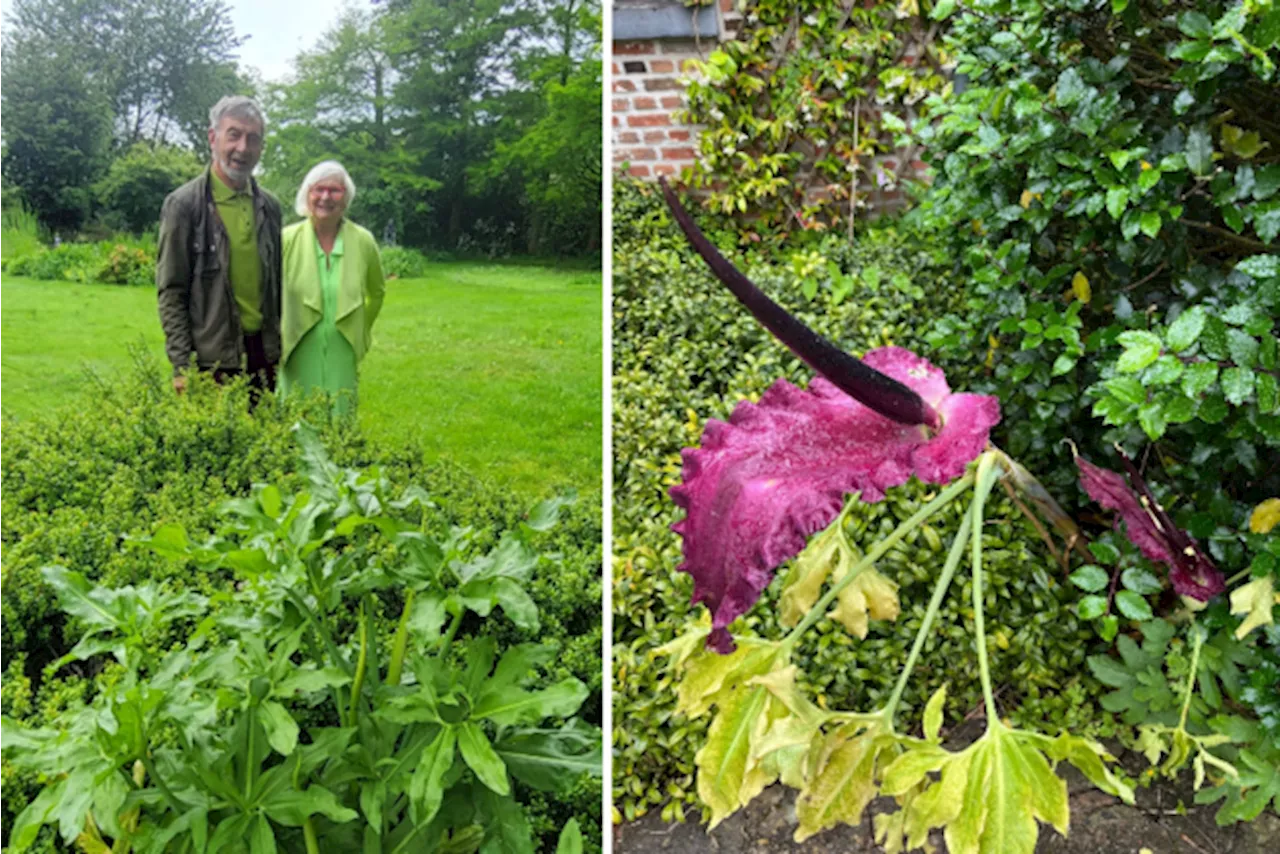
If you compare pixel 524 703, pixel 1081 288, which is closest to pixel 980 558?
pixel 524 703

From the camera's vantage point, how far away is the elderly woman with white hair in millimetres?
1984

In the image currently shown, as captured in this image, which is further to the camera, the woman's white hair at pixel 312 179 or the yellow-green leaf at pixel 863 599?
the woman's white hair at pixel 312 179

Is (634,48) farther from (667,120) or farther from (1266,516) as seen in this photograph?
(1266,516)

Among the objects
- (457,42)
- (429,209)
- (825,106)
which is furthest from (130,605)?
(825,106)

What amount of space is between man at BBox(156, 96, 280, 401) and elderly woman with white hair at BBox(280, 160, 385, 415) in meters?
0.04

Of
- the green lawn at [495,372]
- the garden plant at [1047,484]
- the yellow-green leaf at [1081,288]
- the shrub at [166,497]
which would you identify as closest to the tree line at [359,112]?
the green lawn at [495,372]

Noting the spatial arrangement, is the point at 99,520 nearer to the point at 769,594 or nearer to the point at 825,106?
the point at 769,594

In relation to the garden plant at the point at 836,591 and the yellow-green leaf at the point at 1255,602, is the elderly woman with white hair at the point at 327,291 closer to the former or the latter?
the garden plant at the point at 836,591

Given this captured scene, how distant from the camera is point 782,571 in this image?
1668 millimetres

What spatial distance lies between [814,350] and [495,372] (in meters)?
1.57

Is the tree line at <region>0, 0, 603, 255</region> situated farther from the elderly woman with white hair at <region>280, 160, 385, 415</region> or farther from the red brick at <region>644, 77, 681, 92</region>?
the red brick at <region>644, 77, 681, 92</region>

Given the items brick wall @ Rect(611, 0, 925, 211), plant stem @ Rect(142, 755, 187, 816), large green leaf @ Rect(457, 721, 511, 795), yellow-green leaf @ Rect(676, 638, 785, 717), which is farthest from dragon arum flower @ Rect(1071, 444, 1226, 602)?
brick wall @ Rect(611, 0, 925, 211)

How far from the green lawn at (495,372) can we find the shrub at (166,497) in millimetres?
79

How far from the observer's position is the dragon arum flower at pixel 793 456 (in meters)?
0.88
